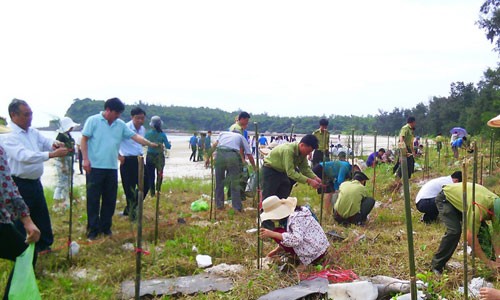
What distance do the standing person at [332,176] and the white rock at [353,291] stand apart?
9.57 ft

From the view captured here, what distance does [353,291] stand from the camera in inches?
134

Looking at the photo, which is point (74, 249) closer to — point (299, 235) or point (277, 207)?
point (277, 207)

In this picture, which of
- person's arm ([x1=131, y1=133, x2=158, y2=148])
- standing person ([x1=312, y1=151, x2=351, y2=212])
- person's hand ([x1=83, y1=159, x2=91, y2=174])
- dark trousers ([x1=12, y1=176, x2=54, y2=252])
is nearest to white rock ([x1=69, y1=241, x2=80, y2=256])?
dark trousers ([x1=12, y1=176, x2=54, y2=252])

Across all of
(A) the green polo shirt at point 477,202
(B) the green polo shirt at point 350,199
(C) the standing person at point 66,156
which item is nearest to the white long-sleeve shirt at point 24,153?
(C) the standing person at point 66,156

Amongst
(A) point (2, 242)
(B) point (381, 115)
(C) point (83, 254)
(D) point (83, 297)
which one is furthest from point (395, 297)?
(B) point (381, 115)

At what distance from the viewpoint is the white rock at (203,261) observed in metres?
4.36

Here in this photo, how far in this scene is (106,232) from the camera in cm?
514

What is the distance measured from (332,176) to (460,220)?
9.66 ft

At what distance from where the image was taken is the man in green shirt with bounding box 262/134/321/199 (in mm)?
5238

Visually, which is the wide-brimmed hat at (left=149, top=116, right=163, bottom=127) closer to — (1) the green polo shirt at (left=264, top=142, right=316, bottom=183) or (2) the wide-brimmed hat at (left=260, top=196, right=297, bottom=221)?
(1) the green polo shirt at (left=264, top=142, right=316, bottom=183)

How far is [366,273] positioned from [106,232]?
3076 mm

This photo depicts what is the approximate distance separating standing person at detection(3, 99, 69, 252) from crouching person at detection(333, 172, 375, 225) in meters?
3.76

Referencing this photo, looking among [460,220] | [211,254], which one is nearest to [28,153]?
Answer: [211,254]

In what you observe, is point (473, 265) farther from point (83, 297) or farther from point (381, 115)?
point (381, 115)
